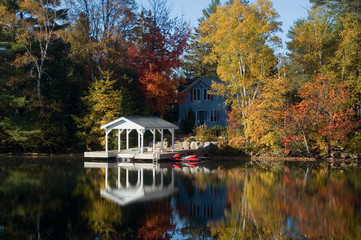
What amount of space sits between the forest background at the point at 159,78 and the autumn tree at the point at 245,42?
0.09 metres

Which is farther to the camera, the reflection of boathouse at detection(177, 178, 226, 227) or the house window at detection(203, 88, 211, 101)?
the house window at detection(203, 88, 211, 101)

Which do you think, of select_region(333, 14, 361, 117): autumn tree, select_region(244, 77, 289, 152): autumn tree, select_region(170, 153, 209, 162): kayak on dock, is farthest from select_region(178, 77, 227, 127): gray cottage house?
select_region(170, 153, 209, 162): kayak on dock

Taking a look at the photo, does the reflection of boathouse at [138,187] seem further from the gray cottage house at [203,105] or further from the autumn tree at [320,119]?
the gray cottage house at [203,105]

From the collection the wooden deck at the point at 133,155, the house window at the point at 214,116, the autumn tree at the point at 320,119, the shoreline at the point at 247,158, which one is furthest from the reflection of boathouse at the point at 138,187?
the house window at the point at 214,116

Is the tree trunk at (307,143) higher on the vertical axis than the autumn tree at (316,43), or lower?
lower

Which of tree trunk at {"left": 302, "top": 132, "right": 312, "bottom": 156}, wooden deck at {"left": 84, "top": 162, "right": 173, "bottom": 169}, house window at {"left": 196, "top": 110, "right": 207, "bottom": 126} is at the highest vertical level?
house window at {"left": 196, "top": 110, "right": 207, "bottom": 126}

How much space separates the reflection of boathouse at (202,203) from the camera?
46.2 feet

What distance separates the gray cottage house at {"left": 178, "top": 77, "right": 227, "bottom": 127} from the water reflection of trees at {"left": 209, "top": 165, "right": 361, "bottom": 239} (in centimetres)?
2233

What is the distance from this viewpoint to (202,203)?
15945mm

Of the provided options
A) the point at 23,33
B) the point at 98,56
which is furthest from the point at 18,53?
the point at 98,56

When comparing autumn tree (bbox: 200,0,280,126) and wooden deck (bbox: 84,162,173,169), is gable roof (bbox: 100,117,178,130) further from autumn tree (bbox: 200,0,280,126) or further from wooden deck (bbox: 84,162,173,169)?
autumn tree (bbox: 200,0,280,126)

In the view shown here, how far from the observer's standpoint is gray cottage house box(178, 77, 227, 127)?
4506 centimetres

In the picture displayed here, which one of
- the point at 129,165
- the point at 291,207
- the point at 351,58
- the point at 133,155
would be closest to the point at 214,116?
the point at 351,58

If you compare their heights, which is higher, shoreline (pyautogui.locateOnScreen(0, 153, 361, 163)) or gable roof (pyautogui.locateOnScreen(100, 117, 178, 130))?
gable roof (pyautogui.locateOnScreen(100, 117, 178, 130))
